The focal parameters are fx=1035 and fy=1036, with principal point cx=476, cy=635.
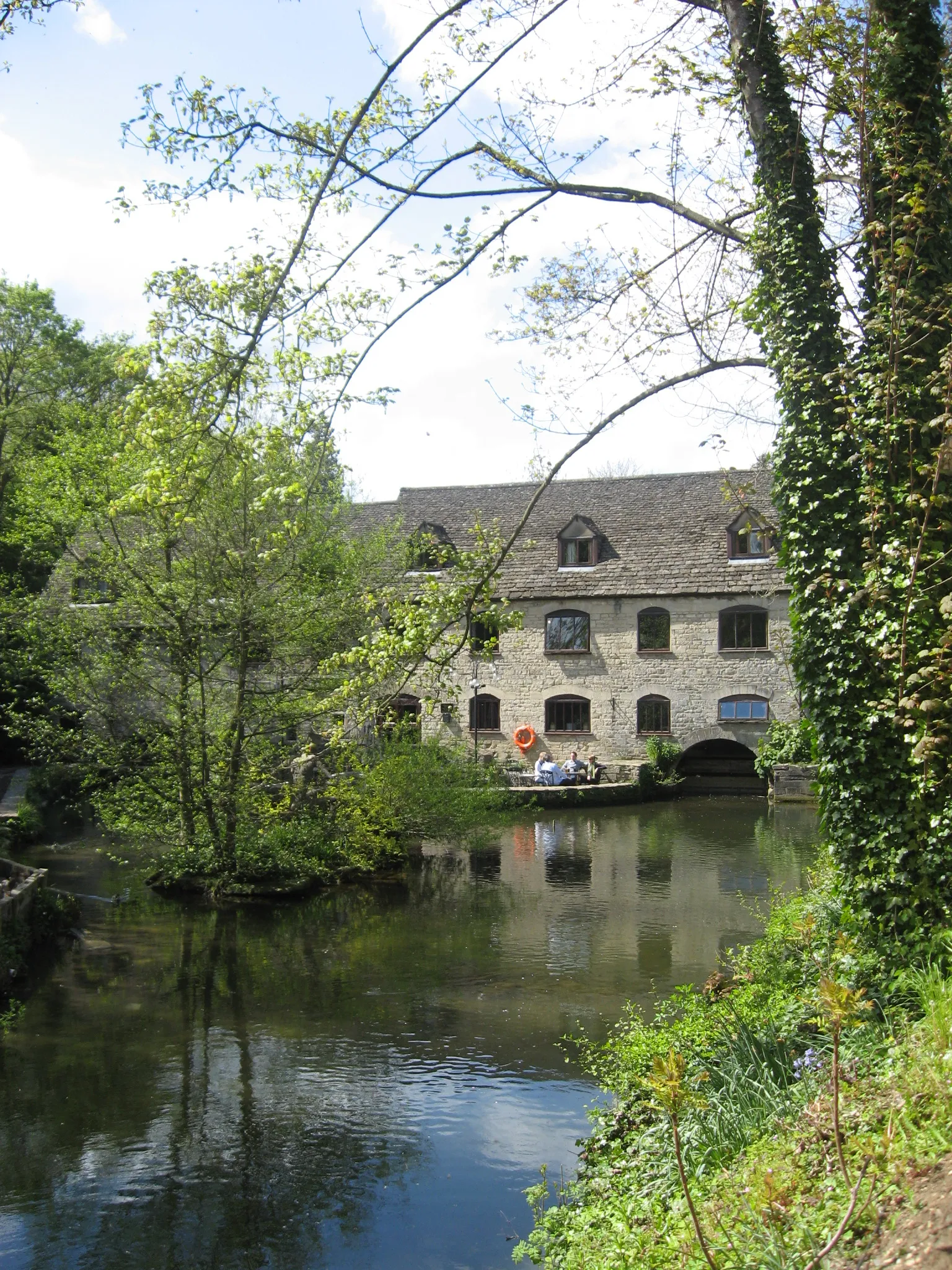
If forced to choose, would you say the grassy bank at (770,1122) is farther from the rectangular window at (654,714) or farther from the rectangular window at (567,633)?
the rectangular window at (567,633)

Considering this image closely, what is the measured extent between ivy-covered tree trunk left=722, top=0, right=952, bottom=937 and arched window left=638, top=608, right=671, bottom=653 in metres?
Result: 23.5

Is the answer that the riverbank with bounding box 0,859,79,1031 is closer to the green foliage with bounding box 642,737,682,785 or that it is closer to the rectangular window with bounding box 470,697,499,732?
the green foliage with bounding box 642,737,682,785

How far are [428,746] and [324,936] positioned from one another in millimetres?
5480

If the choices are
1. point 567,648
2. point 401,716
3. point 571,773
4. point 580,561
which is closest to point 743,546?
point 580,561

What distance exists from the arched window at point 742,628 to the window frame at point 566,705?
452 cm

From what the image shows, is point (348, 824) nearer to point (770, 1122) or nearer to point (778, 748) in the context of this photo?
point (770, 1122)

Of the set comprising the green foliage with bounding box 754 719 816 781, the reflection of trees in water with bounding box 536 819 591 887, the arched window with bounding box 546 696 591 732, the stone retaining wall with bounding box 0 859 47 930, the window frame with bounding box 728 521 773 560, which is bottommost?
the reflection of trees in water with bounding box 536 819 591 887

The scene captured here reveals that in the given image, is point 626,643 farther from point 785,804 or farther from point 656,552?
point 785,804

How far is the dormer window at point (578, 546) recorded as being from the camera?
32688mm

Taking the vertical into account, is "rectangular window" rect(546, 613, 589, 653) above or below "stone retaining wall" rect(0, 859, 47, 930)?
above

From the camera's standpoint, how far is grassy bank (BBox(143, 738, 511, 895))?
16344 mm

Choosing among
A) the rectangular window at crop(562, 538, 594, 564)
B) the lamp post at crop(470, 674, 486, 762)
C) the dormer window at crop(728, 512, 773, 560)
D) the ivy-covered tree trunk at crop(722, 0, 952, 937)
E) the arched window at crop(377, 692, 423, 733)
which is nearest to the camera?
the ivy-covered tree trunk at crop(722, 0, 952, 937)

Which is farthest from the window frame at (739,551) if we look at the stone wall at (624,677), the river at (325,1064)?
the river at (325,1064)

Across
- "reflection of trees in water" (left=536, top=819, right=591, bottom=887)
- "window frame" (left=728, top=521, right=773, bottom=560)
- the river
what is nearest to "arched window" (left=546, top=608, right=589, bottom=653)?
"window frame" (left=728, top=521, right=773, bottom=560)
